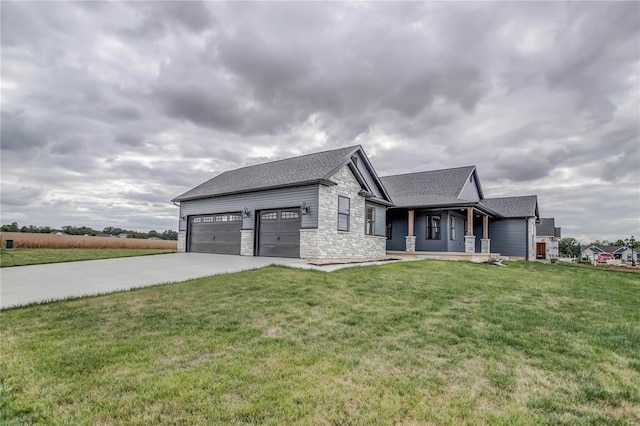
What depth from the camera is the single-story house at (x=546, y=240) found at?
32906mm

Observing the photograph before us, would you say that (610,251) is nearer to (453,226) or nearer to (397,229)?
(453,226)

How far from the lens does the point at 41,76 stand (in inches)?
441

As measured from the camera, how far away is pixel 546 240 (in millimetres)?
33156

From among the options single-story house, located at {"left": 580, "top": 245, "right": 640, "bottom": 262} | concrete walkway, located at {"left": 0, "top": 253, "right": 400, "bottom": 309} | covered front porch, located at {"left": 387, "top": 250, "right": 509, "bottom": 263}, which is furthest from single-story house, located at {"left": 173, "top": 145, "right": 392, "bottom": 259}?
single-story house, located at {"left": 580, "top": 245, "right": 640, "bottom": 262}

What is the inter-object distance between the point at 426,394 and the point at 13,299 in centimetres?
875

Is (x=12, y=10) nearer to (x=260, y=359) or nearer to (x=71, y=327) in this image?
(x=71, y=327)

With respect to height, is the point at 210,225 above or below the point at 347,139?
below

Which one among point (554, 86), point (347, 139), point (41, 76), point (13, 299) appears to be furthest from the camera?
point (347, 139)

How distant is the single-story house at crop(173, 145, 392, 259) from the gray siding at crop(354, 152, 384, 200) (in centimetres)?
5

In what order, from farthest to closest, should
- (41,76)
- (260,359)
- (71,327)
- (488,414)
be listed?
(41,76) → (71,327) → (260,359) → (488,414)

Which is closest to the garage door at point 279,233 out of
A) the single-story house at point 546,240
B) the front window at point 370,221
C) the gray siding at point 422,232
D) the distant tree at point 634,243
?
the front window at point 370,221

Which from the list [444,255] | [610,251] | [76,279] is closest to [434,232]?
[444,255]

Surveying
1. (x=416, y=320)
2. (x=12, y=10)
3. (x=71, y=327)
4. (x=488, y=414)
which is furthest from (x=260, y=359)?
(x=12, y=10)

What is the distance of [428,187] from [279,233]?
37.8 ft
